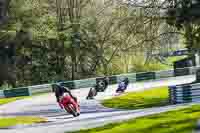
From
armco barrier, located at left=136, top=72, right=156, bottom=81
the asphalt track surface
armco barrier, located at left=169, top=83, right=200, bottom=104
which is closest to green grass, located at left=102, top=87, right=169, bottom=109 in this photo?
the asphalt track surface

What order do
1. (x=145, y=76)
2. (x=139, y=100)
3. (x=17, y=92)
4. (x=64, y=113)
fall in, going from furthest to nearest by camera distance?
(x=145, y=76) < (x=17, y=92) < (x=139, y=100) < (x=64, y=113)

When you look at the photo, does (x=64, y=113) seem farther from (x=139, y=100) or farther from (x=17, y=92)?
(x=17, y=92)

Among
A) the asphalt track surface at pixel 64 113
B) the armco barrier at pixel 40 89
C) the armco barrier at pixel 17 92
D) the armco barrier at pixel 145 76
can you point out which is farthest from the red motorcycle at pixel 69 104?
the armco barrier at pixel 145 76

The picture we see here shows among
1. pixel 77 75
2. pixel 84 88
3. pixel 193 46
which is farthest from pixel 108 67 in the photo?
pixel 193 46

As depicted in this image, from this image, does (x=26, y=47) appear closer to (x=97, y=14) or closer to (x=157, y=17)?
(x=97, y=14)

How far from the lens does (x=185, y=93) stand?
2766cm

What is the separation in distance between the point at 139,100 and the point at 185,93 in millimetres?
6346

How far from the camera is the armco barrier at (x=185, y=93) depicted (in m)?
27.2

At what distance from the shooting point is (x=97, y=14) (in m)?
60.7

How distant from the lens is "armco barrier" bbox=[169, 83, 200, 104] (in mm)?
27156

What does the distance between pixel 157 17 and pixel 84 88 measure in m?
18.5

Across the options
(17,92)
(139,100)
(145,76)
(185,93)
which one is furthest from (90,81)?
(185,93)

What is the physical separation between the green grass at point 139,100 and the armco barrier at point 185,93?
135cm

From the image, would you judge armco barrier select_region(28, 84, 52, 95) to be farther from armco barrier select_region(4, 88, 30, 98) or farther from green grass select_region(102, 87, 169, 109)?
green grass select_region(102, 87, 169, 109)
